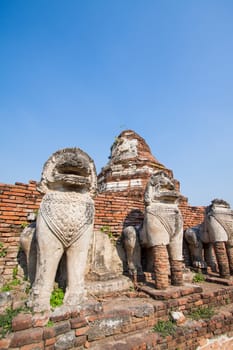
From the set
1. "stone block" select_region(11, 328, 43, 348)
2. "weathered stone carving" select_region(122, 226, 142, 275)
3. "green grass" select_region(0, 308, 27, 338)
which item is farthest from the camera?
"weathered stone carving" select_region(122, 226, 142, 275)

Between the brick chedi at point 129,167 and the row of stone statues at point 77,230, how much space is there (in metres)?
2.66

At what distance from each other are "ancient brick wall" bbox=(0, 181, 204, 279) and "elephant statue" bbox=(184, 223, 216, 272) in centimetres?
146

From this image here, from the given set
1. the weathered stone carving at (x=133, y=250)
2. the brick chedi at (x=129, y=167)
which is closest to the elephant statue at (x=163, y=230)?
the weathered stone carving at (x=133, y=250)

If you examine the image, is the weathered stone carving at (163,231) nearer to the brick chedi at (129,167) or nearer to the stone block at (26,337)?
the stone block at (26,337)

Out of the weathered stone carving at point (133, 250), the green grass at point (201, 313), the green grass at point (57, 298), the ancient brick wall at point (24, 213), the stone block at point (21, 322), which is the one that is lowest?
the green grass at point (201, 313)

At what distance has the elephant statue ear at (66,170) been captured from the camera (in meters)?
2.95

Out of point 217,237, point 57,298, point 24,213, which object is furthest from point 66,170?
point 217,237

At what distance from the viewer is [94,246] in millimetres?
4109

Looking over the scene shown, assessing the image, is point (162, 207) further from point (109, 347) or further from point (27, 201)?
point (27, 201)

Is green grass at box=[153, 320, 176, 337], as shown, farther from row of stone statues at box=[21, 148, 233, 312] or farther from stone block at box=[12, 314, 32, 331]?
stone block at box=[12, 314, 32, 331]

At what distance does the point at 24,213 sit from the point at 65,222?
1.65 metres

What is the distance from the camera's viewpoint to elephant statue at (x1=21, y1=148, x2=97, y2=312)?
260cm

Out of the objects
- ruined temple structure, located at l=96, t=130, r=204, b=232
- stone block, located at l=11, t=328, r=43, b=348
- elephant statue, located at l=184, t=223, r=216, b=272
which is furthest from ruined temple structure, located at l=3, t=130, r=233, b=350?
ruined temple structure, located at l=96, t=130, r=204, b=232

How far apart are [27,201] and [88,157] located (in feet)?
5.91
